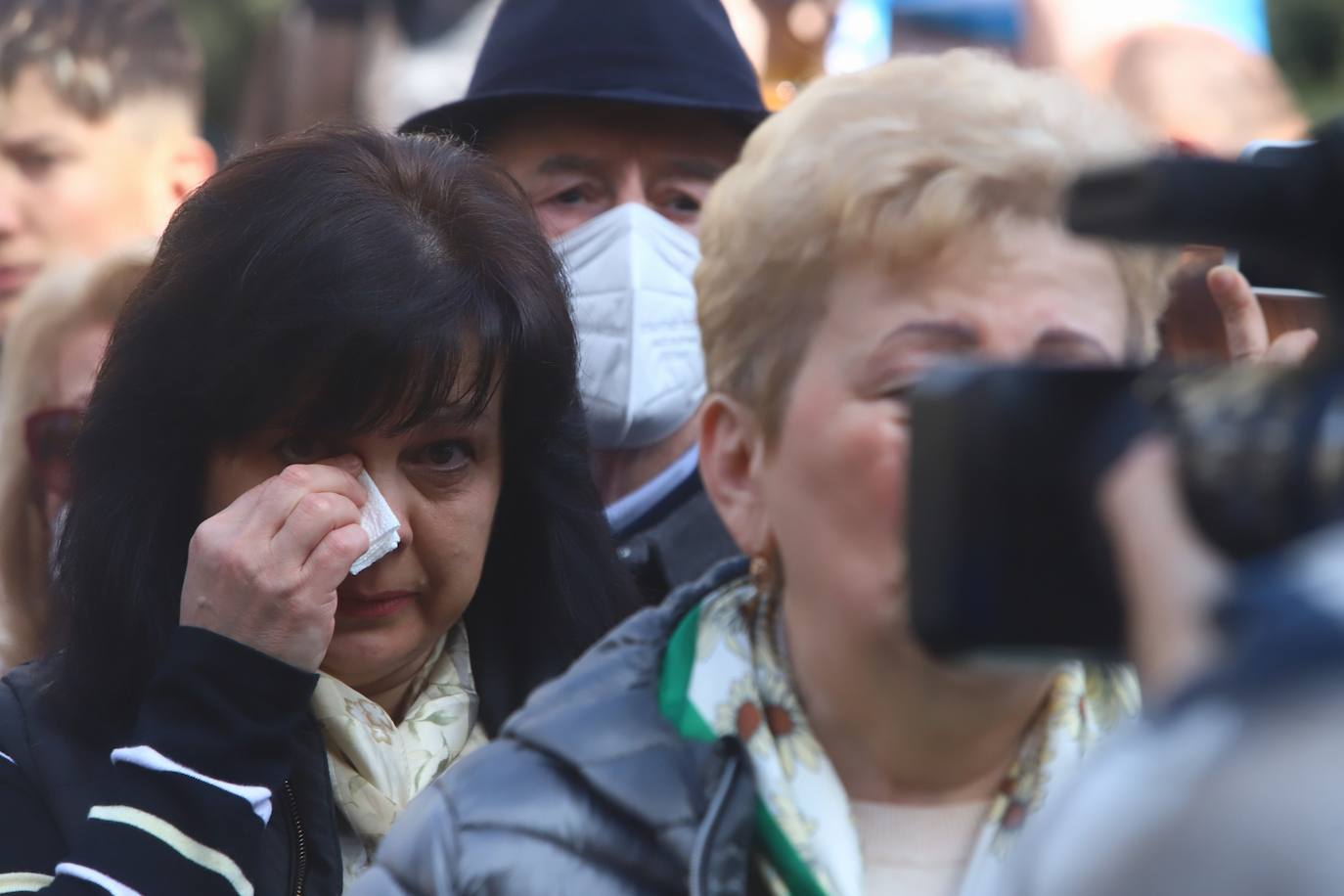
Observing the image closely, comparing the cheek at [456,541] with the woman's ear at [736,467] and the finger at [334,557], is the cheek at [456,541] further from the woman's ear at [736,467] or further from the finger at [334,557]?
the woman's ear at [736,467]

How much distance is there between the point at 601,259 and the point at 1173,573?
273 cm

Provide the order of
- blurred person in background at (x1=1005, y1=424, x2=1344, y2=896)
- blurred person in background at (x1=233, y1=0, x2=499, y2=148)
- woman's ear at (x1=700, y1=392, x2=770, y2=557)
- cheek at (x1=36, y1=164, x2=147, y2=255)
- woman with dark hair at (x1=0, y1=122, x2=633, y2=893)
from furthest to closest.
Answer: blurred person in background at (x1=233, y1=0, x2=499, y2=148) → cheek at (x1=36, y1=164, x2=147, y2=255) → woman with dark hair at (x1=0, y1=122, x2=633, y2=893) → woman's ear at (x1=700, y1=392, x2=770, y2=557) → blurred person in background at (x1=1005, y1=424, x2=1344, y2=896)

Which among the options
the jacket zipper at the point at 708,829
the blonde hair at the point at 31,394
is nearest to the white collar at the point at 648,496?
the blonde hair at the point at 31,394

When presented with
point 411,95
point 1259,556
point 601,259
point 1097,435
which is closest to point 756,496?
point 1097,435

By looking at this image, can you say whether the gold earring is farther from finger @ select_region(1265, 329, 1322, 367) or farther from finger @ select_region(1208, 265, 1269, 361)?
finger @ select_region(1208, 265, 1269, 361)

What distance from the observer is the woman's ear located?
1.88 meters

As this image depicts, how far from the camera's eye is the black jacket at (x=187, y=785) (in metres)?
2.13

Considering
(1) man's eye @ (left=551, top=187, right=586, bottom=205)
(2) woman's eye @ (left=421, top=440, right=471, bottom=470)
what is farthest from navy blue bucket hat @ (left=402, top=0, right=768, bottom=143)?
(2) woman's eye @ (left=421, top=440, right=471, bottom=470)

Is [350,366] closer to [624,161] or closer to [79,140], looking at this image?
[624,161]

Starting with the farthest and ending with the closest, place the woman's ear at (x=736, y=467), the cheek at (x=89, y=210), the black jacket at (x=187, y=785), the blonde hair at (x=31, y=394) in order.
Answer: the cheek at (x=89, y=210), the blonde hair at (x=31, y=394), the black jacket at (x=187, y=785), the woman's ear at (x=736, y=467)

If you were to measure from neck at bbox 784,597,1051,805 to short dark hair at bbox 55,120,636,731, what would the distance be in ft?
2.62

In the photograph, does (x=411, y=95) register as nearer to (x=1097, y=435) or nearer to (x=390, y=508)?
(x=390, y=508)

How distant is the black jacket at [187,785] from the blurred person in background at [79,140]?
8.77ft

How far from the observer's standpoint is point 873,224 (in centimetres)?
175
